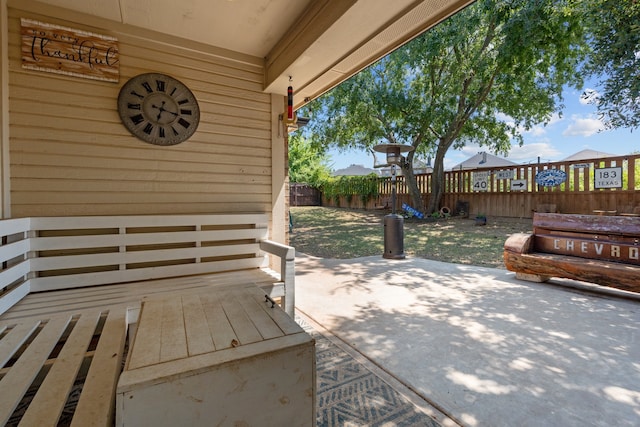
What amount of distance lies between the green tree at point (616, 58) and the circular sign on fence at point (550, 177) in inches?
63.7

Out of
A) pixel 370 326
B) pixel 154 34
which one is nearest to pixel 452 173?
pixel 370 326

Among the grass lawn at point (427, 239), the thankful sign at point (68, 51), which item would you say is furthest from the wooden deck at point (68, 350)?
the grass lawn at point (427, 239)

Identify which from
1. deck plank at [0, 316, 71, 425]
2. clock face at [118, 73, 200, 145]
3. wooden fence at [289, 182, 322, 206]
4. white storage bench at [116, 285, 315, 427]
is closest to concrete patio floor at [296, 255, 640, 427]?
white storage bench at [116, 285, 315, 427]

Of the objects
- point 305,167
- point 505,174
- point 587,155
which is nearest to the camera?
point 505,174

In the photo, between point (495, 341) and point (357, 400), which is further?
point (495, 341)

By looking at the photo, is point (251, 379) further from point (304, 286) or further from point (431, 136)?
point (431, 136)

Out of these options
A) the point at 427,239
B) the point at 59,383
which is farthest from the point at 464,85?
the point at 59,383

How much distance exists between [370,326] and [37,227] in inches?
105

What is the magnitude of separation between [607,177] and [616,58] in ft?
8.56

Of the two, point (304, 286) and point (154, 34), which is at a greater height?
point (154, 34)

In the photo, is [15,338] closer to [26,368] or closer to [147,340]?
[26,368]

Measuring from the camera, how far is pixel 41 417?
0.95 m

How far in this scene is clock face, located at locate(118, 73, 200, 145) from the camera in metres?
2.60

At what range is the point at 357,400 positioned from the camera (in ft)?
5.55
